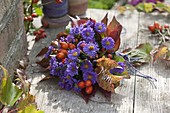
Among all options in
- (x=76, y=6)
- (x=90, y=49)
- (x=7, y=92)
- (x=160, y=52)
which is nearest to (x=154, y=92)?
(x=160, y=52)

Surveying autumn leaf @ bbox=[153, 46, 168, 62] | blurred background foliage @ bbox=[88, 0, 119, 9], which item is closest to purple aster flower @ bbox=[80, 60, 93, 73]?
autumn leaf @ bbox=[153, 46, 168, 62]

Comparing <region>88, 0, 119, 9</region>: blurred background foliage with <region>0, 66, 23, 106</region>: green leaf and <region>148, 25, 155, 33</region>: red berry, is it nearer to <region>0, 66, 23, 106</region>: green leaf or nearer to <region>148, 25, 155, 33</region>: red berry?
<region>148, 25, 155, 33</region>: red berry

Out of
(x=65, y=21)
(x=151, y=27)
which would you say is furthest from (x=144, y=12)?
(x=65, y=21)

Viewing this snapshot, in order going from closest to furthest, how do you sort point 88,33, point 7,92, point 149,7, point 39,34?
point 7,92 → point 88,33 → point 39,34 → point 149,7

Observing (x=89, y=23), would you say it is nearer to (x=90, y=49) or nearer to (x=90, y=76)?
(x=90, y=49)

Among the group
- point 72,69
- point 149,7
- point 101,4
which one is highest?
point 72,69
